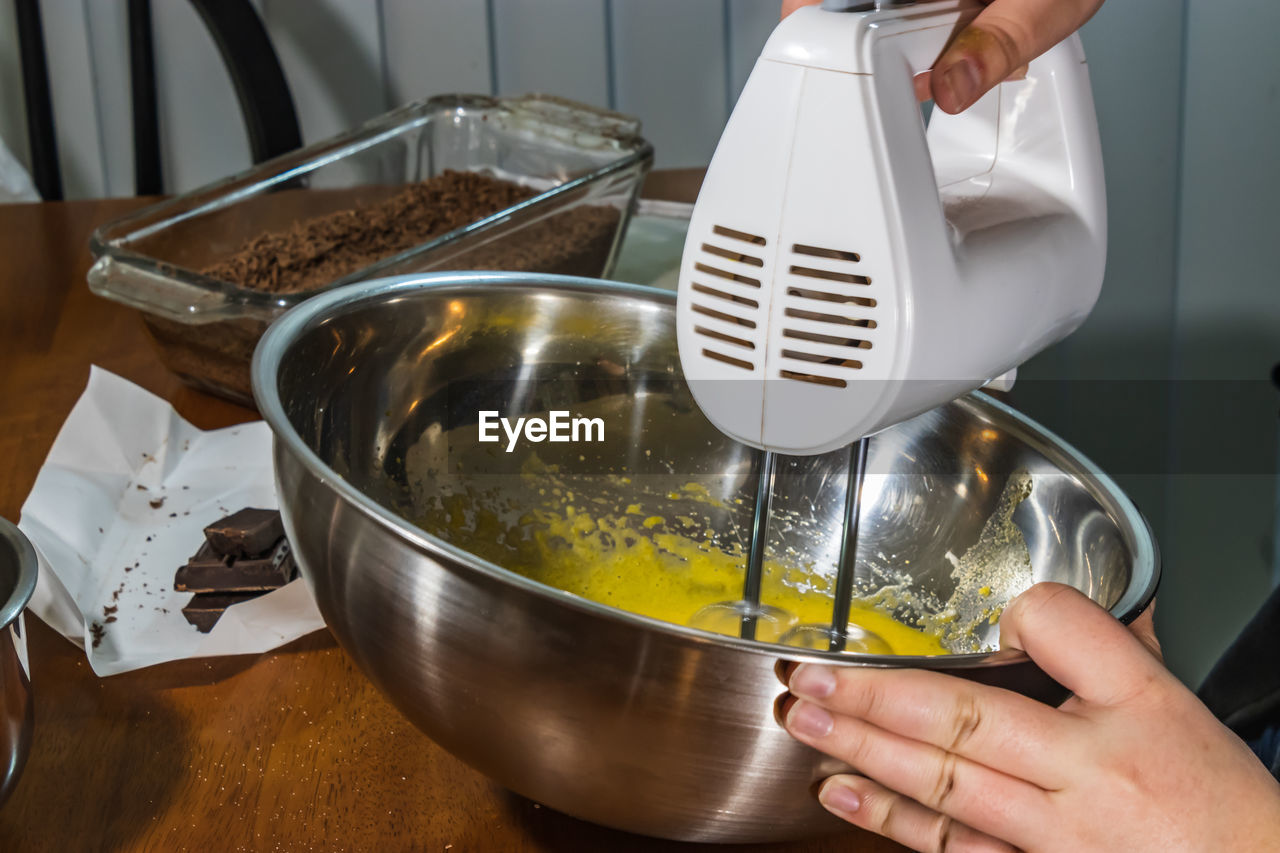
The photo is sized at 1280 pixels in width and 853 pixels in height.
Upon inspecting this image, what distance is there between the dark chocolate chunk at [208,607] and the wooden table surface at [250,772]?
39mm

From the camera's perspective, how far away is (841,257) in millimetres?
369

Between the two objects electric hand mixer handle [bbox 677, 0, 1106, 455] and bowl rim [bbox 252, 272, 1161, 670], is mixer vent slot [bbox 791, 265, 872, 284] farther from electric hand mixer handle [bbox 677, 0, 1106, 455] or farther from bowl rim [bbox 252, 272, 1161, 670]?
bowl rim [bbox 252, 272, 1161, 670]

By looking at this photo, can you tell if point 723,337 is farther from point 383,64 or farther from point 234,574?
point 383,64

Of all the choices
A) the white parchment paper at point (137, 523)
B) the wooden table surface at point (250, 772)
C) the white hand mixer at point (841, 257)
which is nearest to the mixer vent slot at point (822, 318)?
the white hand mixer at point (841, 257)

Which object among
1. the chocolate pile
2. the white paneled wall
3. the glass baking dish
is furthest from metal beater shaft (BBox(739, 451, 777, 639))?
the white paneled wall

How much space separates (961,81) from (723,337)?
4.7 inches

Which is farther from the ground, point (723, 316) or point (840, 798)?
point (723, 316)

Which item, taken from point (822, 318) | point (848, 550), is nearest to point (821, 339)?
point (822, 318)

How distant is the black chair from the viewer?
55.2 inches

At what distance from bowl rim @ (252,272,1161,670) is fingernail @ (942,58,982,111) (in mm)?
190

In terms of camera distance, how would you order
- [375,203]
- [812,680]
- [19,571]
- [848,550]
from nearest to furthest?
[812,680] < [19,571] < [848,550] < [375,203]

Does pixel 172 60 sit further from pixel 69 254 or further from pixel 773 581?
pixel 773 581

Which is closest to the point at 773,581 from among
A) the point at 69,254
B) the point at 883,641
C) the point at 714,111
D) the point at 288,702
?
the point at 883,641

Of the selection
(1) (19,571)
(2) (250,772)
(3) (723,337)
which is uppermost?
(3) (723,337)
